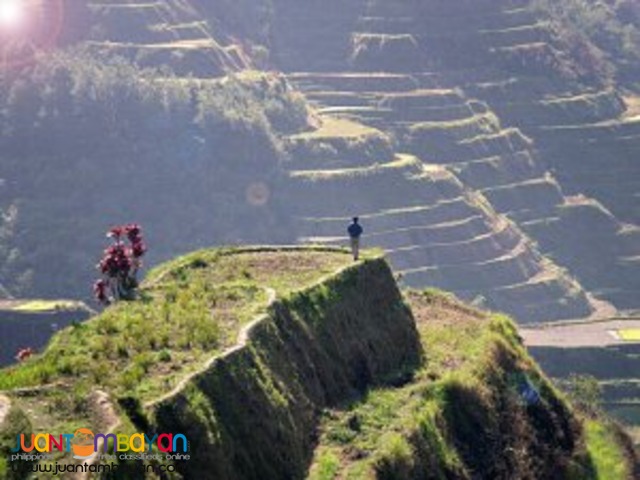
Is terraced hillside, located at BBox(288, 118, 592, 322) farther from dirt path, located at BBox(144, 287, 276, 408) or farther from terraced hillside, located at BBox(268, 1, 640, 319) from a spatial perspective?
dirt path, located at BBox(144, 287, 276, 408)

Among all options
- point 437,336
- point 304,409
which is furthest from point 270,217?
point 304,409

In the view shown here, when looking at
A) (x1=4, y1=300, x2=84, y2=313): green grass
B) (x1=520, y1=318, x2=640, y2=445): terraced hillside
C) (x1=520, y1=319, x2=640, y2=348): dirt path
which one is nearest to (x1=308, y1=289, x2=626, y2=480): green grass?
(x1=520, y1=318, x2=640, y2=445): terraced hillside

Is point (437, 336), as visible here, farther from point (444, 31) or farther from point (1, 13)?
point (444, 31)

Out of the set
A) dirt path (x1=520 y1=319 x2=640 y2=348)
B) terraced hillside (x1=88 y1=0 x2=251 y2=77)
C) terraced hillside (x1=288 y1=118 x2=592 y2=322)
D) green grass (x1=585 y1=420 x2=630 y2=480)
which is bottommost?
green grass (x1=585 y1=420 x2=630 y2=480)

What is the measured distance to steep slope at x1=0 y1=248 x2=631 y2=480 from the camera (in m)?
20.6

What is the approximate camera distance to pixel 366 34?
166 meters

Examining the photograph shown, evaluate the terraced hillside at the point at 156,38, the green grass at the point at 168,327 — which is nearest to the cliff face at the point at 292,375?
the green grass at the point at 168,327

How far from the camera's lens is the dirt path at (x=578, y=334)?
325ft

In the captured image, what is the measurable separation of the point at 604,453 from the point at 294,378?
1390 centimetres

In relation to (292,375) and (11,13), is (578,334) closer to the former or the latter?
(292,375)

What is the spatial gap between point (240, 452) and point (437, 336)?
50.8ft

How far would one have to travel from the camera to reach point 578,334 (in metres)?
103

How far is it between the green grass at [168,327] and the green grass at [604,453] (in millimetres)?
8713

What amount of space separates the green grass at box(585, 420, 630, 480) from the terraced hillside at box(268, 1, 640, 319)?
281ft
